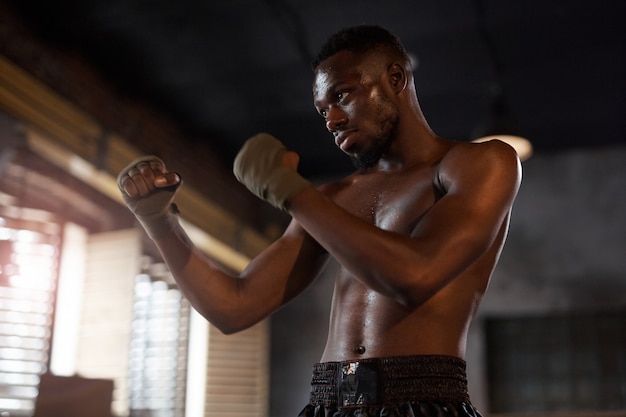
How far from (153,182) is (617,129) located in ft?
Answer: 15.2

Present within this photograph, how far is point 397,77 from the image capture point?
141 cm

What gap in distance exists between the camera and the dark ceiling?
13.1 feet

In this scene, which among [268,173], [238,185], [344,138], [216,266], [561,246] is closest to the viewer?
[268,173]

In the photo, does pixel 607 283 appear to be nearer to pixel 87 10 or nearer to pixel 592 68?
pixel 592 68

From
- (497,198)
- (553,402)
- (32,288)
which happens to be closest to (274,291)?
(497,198)

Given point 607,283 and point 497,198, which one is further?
point 607,283

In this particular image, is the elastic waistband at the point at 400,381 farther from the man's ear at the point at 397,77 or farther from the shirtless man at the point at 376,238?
the man's ear at the point at 397,77

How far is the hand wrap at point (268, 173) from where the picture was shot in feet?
3.94

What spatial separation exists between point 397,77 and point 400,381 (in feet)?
1.75

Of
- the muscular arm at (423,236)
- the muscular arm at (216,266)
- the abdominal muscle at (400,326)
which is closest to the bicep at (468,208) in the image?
the muscular arm at (423,236)

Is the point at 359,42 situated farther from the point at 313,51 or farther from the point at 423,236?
the point at 313,51

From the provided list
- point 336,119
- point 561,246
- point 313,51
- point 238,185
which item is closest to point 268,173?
point 336,119

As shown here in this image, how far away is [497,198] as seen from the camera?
48.3 inches

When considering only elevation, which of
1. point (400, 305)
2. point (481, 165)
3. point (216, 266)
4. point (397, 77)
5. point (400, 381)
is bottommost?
Result: point (400, 381)
